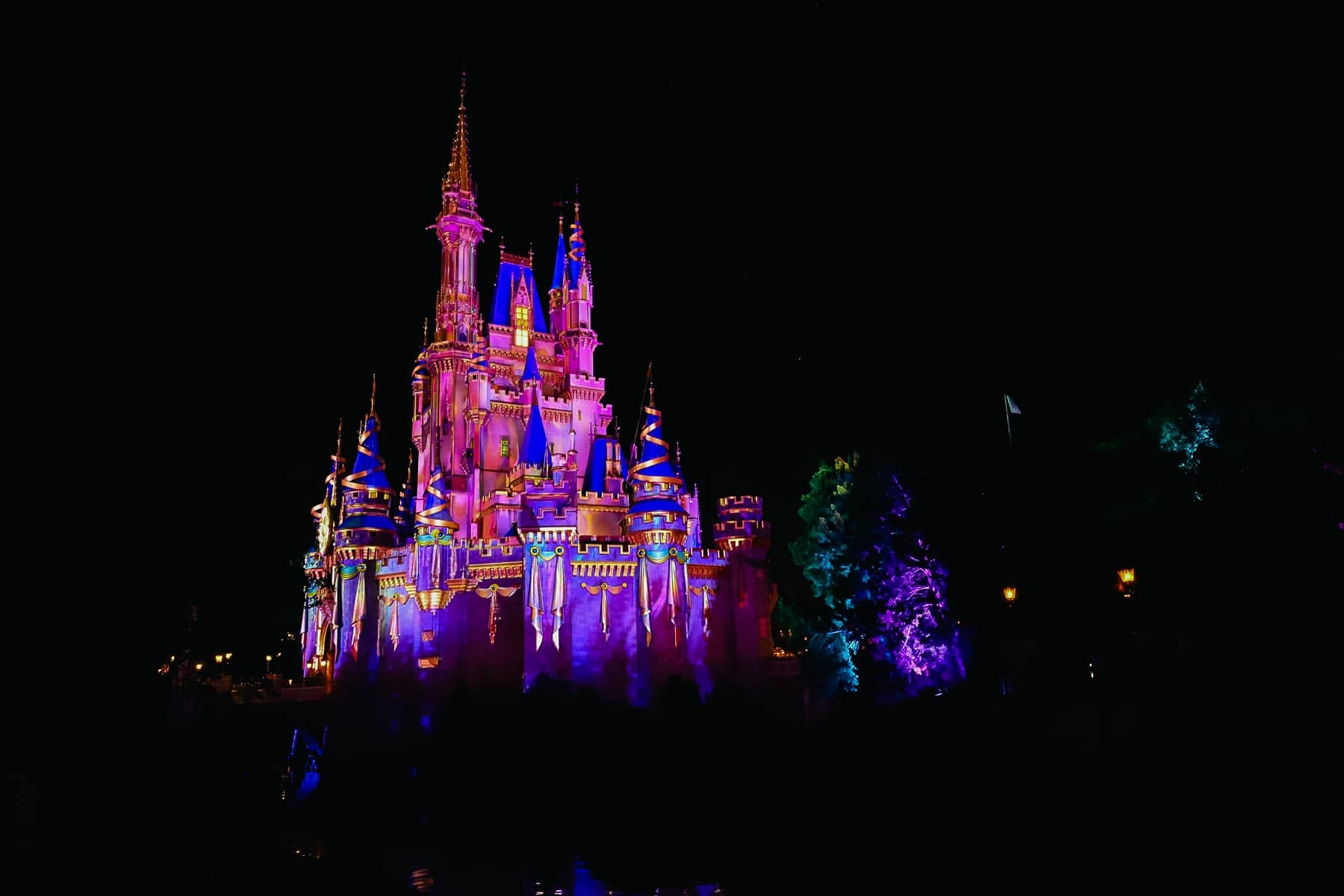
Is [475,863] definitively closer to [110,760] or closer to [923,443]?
[110,760]

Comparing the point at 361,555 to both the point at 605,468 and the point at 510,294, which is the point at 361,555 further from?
the point at 510,294

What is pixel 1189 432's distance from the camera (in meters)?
31.2

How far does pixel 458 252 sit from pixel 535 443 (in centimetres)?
1162

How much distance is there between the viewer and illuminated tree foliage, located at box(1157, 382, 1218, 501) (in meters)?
30.8

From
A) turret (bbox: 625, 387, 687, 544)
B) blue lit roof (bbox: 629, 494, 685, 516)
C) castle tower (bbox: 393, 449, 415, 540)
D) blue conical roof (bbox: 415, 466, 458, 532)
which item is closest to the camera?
blue conical roof (bbox: 415, 466, 458, 532)

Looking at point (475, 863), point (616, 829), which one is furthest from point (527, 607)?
point (475, 863)

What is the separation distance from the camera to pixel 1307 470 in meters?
25.0

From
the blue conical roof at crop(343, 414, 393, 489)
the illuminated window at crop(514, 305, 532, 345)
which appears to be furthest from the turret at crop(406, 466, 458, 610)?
the illuminated window at crop(514, 305, 532, 345)

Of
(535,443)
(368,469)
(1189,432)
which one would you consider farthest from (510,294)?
(1189,432)

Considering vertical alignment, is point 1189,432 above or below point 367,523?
above

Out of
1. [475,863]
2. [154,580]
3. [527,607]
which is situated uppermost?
[527,607]

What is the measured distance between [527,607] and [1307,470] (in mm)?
23578

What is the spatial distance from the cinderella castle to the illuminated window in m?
0.10

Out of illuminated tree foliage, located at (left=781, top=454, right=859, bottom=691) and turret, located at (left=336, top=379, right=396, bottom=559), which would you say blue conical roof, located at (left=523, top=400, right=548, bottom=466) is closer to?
turret, located at (left=336, top=379, right=396, bottom=559)
